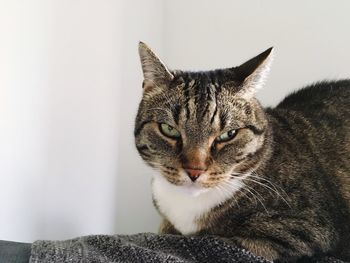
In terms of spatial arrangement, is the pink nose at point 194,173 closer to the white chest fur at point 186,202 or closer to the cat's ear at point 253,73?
the white chest fur at point 186,202

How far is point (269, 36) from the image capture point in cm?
Answer: 161

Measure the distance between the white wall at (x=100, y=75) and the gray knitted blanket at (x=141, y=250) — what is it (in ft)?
0.93

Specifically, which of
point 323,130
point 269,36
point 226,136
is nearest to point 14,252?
point 226,136

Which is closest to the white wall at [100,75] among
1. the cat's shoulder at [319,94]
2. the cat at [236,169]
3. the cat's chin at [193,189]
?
the cat's shoulder at [319,94]

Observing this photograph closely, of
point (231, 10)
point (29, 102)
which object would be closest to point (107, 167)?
point (29, 102)

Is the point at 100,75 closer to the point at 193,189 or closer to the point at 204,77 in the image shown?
the point at 204,77

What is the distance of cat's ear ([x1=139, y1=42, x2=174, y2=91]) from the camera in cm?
107

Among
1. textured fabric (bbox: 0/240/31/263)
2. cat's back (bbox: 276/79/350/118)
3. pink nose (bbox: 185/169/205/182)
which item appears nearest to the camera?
textured fabric (bbox: 0/240/31/263)

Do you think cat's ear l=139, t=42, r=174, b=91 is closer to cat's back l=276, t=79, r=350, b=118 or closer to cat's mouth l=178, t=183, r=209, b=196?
cat's mouth l=178, t=183, r=209, b=196

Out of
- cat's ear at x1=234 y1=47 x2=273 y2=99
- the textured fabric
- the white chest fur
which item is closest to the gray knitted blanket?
the textured fabric

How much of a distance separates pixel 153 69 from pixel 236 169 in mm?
304

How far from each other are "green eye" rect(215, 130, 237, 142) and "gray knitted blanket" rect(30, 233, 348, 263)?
0.70ft

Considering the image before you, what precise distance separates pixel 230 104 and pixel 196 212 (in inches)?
10.4

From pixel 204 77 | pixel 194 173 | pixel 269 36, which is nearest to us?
pixel 194 173
